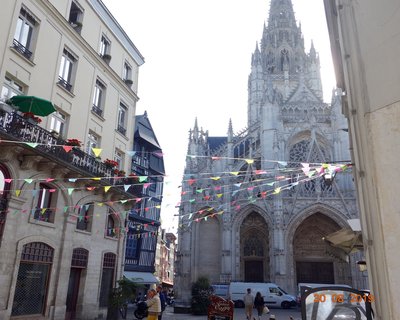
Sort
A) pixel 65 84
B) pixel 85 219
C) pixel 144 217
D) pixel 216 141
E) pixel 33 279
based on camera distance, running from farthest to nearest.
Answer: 1. pixel 216 141
2. pixel 144 217
3. pixel 85 219
4. pixel 65 84
5. pixel 33 279

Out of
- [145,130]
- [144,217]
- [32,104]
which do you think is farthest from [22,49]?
[145,130]

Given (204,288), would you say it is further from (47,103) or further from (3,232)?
(47,103)

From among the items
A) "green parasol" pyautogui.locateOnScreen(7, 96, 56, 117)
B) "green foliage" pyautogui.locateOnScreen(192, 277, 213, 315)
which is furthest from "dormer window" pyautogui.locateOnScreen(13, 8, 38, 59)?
"green foliage" pyautogui.locateOnScreen(192, 277, 213, 315)

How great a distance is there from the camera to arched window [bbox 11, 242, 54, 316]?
10875 millimetres

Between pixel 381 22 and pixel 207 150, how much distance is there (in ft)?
111

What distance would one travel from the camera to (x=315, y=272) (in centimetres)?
3111

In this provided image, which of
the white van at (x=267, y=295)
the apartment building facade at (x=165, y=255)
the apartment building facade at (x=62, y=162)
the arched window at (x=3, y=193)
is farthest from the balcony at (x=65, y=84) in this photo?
the apartment building facade at (x=165, y=255)

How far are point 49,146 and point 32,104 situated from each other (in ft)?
4.80

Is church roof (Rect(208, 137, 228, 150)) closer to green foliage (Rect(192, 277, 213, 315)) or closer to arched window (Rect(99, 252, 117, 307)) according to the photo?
green foliage (Rect(192, 277, 213, 315))

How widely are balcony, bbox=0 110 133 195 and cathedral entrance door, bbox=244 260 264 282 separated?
20744 mm

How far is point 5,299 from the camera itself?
33.2 ft

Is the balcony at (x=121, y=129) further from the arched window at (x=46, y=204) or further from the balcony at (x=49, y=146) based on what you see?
the arched window at (x=46, y=204)

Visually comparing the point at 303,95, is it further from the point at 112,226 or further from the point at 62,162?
the point at 62,162

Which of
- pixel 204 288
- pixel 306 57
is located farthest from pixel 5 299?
pixel 306 57
